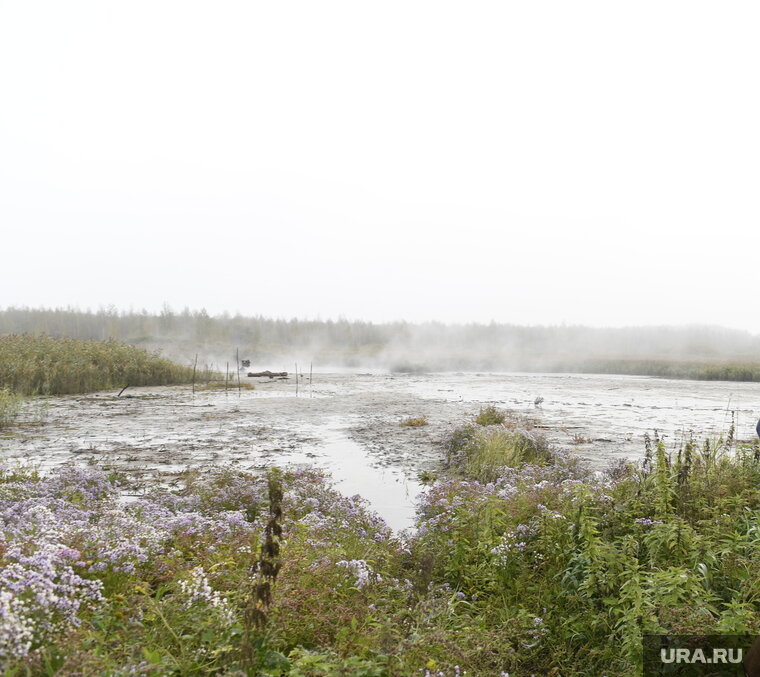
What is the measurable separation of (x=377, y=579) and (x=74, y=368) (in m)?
27.2

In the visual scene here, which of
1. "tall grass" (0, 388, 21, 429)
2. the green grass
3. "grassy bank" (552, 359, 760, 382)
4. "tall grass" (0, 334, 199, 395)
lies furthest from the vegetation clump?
"grassy bank" (552, 359, 760, 382)

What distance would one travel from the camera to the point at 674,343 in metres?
89.1

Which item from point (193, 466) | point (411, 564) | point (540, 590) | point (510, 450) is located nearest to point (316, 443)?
point (193, 466)

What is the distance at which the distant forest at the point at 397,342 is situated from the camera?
209 feet

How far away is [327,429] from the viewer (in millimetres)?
16734

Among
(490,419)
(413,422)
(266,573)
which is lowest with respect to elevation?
(413,422)

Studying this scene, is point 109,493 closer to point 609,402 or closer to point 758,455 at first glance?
point 758,455

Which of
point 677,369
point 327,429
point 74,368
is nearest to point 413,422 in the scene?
point 327,429

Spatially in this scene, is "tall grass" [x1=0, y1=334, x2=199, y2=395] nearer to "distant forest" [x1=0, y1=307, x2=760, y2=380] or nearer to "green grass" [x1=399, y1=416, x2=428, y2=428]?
"green grass" [x1=399, y1=416, x2=428, y2=428]

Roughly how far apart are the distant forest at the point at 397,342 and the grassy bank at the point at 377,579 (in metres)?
→ 50.8

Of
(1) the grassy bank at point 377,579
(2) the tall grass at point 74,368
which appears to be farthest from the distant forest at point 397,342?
(1) the grassy bank at point 377,579

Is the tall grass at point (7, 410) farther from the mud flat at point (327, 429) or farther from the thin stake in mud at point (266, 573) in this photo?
the thin stake in mud at point (266, 573)

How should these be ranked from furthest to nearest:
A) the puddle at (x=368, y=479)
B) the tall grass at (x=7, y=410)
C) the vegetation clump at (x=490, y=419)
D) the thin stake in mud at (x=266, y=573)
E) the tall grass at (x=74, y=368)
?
the tall grass at (x=74, y=368)
the tall grass at (x=7, y=410)
the vegetation clump at (x=490, y=419)
the puddle at (x=368, y=479)
the thin stake in mud at (x=266, y=573)

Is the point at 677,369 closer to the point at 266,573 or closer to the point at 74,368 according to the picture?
the point at 74,368
